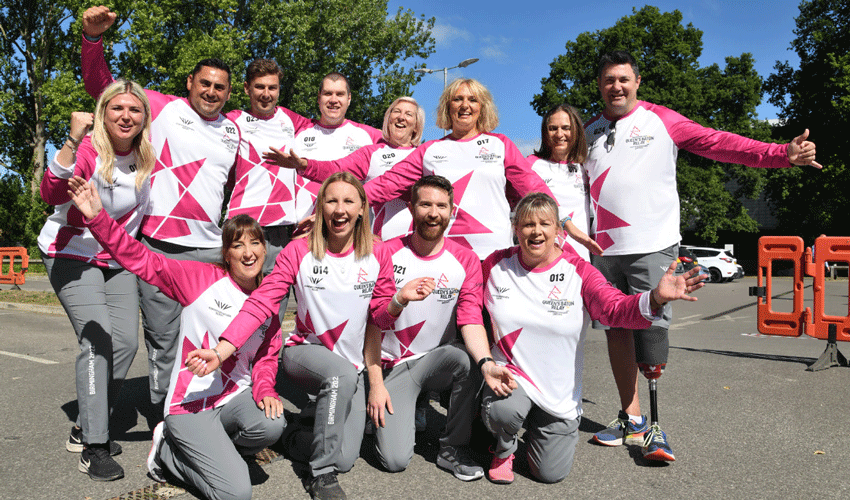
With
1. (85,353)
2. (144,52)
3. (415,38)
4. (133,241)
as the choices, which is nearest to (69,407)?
(85,353)

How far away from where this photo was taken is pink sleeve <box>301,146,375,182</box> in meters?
4.45

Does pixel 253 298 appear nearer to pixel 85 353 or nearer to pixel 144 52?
pixel 85 353

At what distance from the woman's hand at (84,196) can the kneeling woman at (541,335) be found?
2301 millimetres

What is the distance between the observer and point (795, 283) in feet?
23.1

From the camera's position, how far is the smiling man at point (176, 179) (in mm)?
4020

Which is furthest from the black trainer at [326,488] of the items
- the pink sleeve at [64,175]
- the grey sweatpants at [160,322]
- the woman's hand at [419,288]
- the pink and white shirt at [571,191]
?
the pink and white shirt at [571,191]

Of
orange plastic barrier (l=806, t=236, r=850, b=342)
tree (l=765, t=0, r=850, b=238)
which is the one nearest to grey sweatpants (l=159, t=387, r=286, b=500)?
orange plastic barrier (l=806, t=236, r=850, b=342)

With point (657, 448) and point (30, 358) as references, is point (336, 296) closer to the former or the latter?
point (657, 448)

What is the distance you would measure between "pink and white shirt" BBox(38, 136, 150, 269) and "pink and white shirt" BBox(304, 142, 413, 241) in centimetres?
123

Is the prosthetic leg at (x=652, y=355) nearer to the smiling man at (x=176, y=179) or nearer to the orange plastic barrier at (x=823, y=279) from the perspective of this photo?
the smiling man at (x=176, y=179)

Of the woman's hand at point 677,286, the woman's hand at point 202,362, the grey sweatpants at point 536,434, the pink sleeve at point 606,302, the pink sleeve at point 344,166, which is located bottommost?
the grey sweatpants at point 536,434

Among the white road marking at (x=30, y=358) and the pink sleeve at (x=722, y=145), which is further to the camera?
the white road marking at (x=30, y=358)

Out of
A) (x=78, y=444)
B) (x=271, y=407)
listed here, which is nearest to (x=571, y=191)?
(x=271, y=407)

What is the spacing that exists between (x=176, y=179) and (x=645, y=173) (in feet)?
10.3
